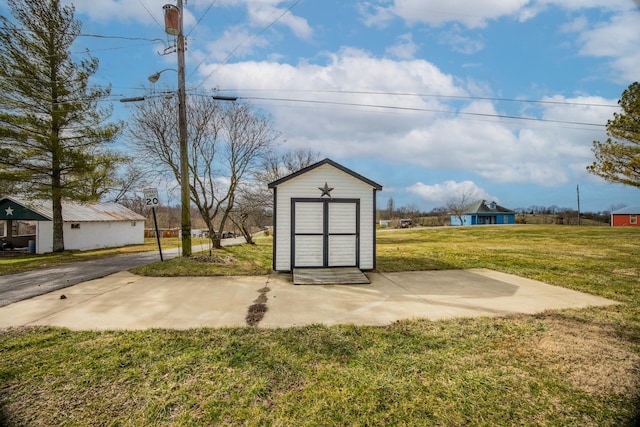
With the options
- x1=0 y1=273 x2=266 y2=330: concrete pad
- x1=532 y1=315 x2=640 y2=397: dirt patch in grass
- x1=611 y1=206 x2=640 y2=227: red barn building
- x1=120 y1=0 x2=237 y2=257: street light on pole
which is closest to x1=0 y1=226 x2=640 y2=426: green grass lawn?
x1=532 y1=315 x2=640 y2=397: dirt patch in grass

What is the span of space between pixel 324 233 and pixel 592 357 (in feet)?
19.7

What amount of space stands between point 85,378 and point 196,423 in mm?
1445

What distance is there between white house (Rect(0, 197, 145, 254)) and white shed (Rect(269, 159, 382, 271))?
15.7 m

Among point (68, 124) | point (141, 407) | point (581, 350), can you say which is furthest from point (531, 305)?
point (68, 124)

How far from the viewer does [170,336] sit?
12.6 ft

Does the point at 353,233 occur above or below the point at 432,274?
above

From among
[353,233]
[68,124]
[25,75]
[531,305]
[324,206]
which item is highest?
[25,75]

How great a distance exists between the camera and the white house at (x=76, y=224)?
1623cm

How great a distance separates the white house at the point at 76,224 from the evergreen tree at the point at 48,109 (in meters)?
1.35

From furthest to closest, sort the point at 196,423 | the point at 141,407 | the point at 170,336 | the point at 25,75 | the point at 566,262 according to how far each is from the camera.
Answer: the point at 25,75 < the point at 566,262 < the point at 170,336 < the point at 141,407 < the point at 196,423

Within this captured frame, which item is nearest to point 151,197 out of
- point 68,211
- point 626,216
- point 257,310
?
point 257,310

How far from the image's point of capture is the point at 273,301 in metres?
5.62

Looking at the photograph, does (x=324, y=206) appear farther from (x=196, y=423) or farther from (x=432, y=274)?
(x=196, y=423)

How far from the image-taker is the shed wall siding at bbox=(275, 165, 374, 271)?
329 inches
